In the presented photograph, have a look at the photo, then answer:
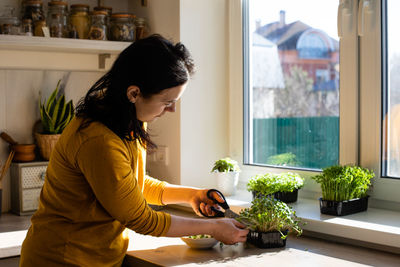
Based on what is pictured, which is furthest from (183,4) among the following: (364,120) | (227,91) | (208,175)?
(364,120)

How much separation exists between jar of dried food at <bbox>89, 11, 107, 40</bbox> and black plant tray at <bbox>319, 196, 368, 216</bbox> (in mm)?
1219

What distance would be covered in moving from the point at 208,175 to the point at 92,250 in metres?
1.10

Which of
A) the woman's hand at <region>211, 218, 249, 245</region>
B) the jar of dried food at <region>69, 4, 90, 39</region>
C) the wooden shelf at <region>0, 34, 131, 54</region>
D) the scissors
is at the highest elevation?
the jar of dried food at <region>69, 4, 90, 39</region>

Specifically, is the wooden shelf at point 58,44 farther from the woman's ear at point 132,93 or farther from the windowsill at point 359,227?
the windowsill at point 359,227

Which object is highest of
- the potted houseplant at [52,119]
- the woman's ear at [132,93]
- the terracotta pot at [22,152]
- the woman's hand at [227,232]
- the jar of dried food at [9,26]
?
the jar of dried food at [9,26]

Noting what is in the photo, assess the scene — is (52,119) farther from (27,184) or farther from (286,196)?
(286,196)

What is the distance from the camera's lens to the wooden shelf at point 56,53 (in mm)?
2100

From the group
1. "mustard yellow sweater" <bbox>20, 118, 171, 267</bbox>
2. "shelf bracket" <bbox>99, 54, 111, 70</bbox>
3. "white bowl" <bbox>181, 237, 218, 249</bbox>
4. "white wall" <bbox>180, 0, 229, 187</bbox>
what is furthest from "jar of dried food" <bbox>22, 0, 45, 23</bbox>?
"white bowl" <bbox>181, 237, 218, 249</bbox>

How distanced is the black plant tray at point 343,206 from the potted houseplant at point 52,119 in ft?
3.97

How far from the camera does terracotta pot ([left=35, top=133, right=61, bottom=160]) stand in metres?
2.27

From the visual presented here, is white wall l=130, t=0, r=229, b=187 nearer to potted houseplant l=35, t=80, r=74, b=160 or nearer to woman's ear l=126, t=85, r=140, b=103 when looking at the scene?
potted houseplant l=35, t=80, r=74, b=160

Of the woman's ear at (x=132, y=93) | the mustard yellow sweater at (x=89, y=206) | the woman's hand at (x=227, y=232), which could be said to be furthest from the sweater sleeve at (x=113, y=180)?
the woman's hand at (x=227, y=232)

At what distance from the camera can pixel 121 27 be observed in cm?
236

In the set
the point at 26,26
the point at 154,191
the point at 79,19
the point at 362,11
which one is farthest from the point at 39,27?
the point at 362,11
